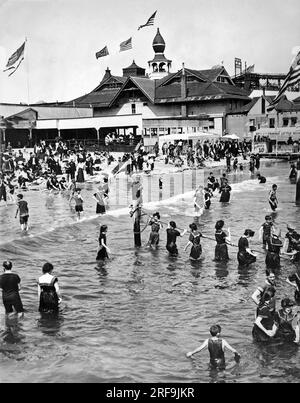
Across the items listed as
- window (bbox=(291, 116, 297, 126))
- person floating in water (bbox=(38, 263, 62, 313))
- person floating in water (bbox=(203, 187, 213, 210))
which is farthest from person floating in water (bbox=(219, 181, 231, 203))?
window (bbox=(291, 116, 297, 126))

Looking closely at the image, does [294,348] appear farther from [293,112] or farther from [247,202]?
[293,112]

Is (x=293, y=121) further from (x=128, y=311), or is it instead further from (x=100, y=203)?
(x=128, y=311)

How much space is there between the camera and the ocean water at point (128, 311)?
8500mm

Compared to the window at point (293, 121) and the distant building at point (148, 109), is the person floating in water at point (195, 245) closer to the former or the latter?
the distant building at point (148, 109)

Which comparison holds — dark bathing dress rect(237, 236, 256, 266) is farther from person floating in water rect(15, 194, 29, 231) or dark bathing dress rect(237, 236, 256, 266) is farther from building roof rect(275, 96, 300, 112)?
building roof rect(275, 96, 300, 112)

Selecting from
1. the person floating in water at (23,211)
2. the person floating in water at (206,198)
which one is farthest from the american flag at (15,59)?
the person floating in water at (206,198)

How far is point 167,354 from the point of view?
362 inches

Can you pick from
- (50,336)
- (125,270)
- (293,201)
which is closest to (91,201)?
(293,201)

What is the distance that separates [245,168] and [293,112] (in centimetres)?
1717

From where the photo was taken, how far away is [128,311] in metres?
11.3

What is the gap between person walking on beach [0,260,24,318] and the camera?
10100 millimetres

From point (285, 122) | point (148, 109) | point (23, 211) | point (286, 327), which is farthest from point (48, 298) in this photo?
point (148, 109)

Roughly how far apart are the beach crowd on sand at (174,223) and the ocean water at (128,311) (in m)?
0.31

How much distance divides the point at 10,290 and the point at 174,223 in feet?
22.1
